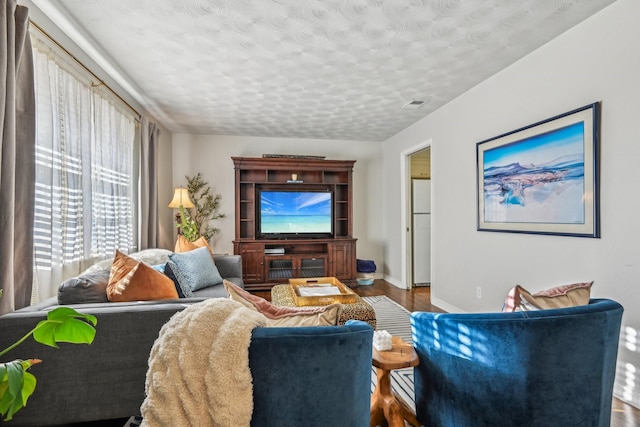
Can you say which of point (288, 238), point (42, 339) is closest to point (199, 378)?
point (42, 339)

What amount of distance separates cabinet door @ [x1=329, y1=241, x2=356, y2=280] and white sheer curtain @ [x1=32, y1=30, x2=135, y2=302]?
9.29ft

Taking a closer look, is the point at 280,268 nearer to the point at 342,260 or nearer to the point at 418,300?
the point at 342,260

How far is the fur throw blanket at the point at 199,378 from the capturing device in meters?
0.88

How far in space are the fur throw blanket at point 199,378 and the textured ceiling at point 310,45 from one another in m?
1.94

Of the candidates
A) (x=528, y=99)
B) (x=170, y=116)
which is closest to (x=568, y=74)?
(x=528, y=99)

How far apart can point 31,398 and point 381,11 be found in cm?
281

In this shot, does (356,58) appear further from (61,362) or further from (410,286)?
(410,286)

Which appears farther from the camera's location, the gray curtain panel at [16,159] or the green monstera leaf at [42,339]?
the gray curtain panel at [16,159]

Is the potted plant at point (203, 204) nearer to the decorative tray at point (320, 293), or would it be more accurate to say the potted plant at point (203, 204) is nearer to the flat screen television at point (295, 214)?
the flat screen television at point (295, 214)

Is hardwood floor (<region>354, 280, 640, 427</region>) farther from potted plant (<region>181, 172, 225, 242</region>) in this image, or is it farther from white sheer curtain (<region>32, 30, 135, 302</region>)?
white sheer curtain (<region>32, 30, 135, 302</region>)

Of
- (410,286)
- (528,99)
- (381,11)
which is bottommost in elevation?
(410,286)

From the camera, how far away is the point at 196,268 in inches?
115

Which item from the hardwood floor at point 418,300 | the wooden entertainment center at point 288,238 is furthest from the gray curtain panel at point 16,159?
the hardwood floor at point 418,300

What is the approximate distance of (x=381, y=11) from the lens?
2021 millimetres
